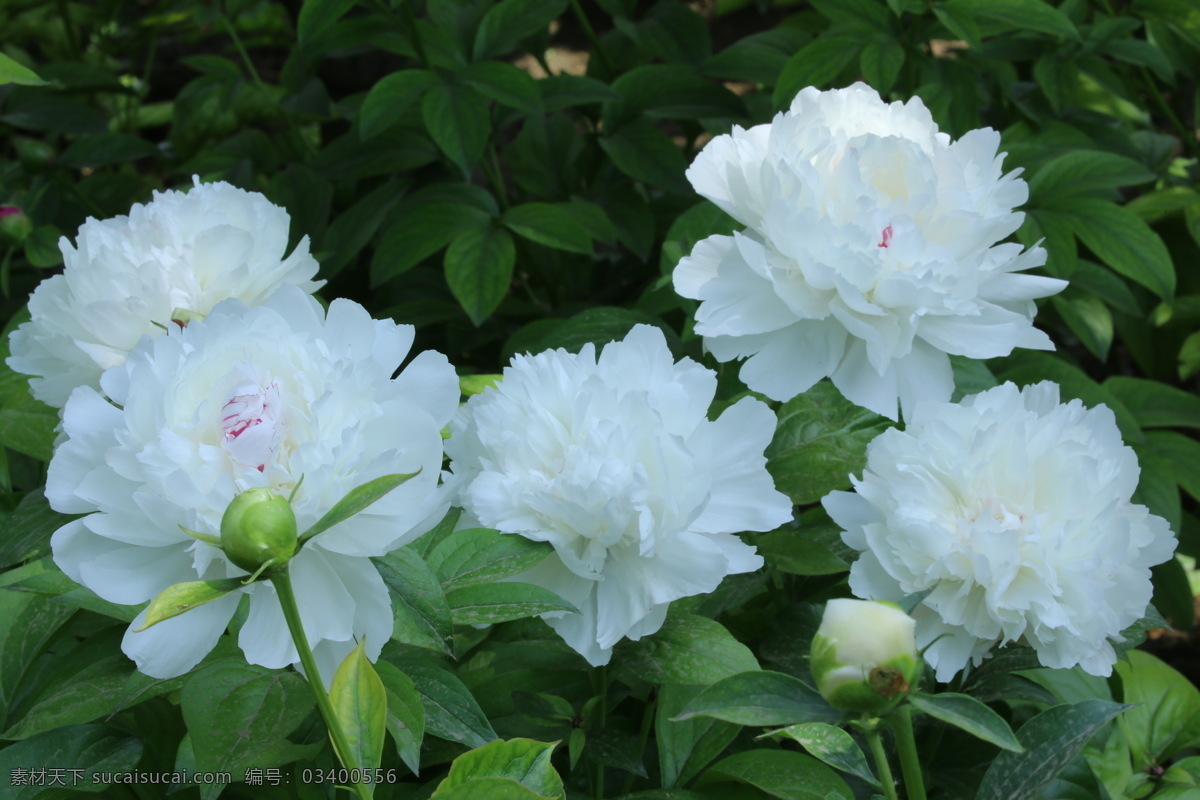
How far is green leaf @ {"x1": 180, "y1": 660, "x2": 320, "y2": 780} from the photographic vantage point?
0.66 meters

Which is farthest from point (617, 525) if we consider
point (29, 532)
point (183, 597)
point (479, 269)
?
point (479, 269)

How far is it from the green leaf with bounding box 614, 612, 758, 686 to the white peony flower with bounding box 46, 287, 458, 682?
8.1 inches

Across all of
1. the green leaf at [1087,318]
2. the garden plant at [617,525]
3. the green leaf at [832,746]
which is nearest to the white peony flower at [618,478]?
the garden plant at [617,525]

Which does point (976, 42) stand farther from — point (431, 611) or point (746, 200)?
point (431, 611)

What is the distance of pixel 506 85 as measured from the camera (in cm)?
139

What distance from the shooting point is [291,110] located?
187 centimetres

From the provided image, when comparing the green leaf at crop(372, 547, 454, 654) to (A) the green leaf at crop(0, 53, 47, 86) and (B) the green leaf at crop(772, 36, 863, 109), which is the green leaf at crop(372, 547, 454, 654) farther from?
(B) the green leaf at crop(772, 36, 863, 109)

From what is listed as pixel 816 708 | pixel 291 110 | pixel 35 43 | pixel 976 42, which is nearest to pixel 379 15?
pixel 291 110

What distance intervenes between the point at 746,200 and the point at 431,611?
16.6 inches

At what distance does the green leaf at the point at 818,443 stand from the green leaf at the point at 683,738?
193 mm

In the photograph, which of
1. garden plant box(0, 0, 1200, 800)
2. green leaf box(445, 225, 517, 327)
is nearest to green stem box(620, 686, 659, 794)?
garden plant box(0, 0, 1200, 800)

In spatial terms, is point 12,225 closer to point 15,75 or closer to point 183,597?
point 15,75

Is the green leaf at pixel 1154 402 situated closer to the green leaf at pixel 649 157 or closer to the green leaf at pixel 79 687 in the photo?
the green leaf at pixel 649 157

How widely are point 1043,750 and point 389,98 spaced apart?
1097mm
